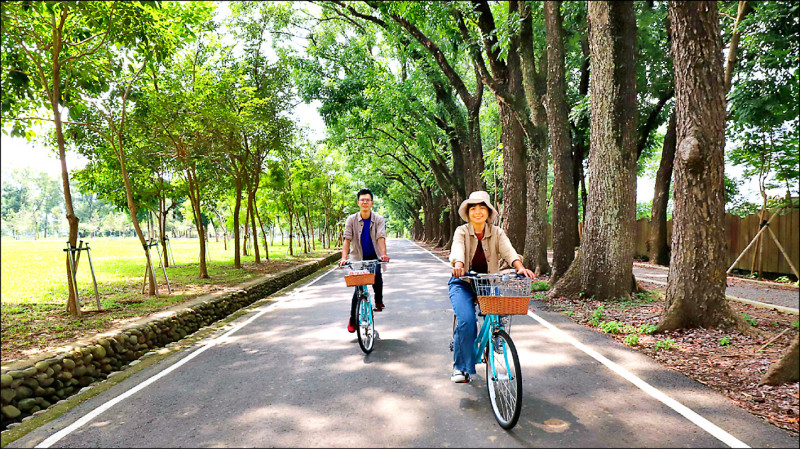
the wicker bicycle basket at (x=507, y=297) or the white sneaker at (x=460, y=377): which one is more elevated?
the wicker bicycle basket at (x=507, y=297)

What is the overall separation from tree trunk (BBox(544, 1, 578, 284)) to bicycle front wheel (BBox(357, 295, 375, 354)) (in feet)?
22.0

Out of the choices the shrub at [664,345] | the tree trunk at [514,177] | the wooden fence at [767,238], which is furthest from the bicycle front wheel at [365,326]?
the wooden fence at [767,238]

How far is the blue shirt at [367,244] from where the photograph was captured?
6867mm

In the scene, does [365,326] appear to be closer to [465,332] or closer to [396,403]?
[396,403]

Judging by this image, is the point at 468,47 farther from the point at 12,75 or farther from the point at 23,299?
the point at 23,299

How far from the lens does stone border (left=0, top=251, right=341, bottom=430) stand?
4711 millimetres

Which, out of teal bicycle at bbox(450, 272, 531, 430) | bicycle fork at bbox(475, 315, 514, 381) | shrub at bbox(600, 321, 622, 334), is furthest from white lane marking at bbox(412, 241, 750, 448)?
bicycle fork at bbox(475, 315, 514, 381)

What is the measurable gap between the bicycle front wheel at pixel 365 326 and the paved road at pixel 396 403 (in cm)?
16

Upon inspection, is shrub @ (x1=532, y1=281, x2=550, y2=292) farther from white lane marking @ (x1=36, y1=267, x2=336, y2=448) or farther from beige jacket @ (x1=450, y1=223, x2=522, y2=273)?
beige jacket @ (x1=450, y1=223, x2=522, y2=273)

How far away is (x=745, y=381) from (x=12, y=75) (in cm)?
1074

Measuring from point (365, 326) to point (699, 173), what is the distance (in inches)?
194

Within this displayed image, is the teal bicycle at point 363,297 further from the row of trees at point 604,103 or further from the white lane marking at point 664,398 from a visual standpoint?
the row of trees at point 604,103

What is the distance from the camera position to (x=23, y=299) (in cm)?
1006

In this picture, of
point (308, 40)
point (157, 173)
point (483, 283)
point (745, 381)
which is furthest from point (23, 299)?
point (308, 40)
